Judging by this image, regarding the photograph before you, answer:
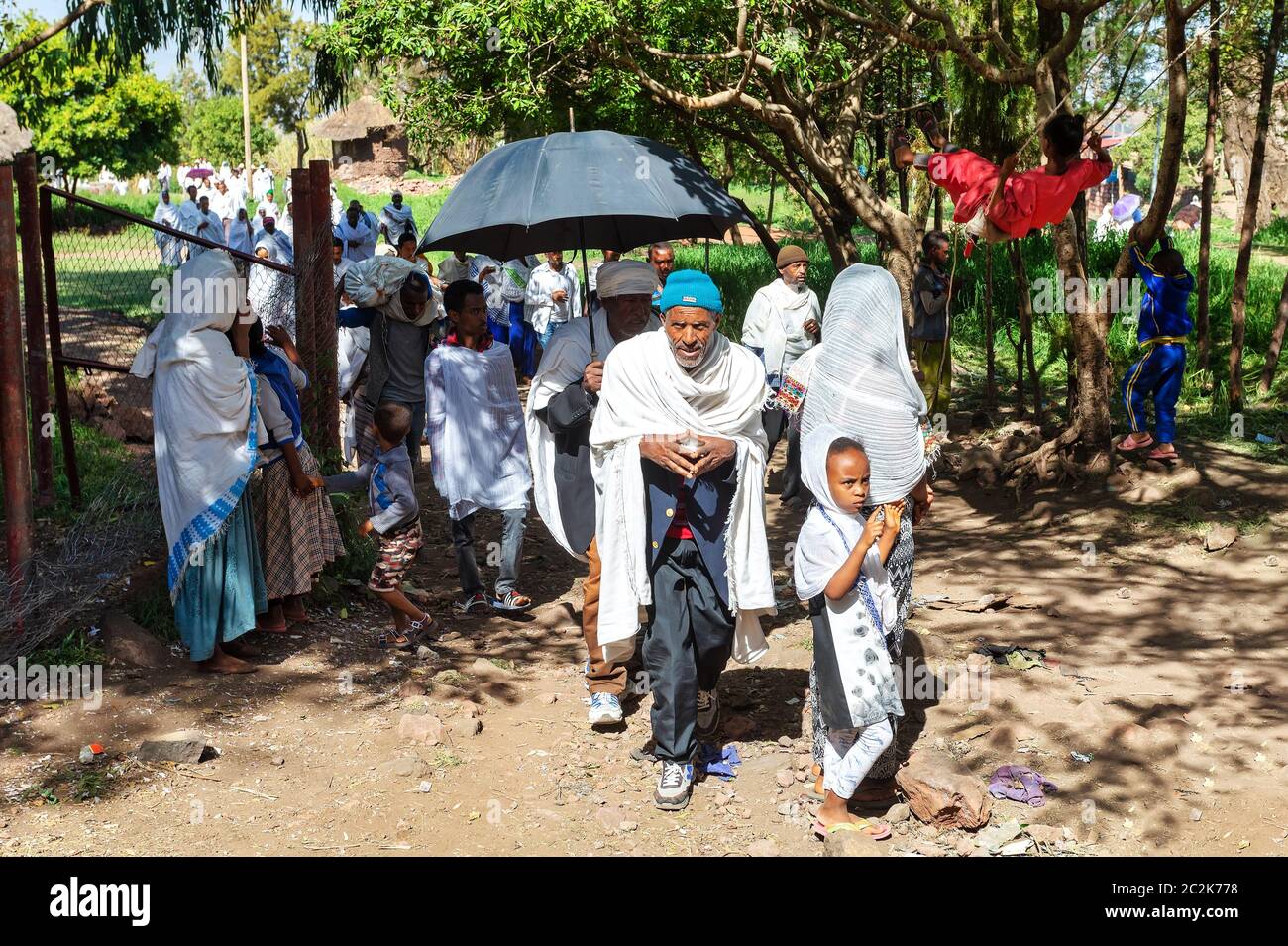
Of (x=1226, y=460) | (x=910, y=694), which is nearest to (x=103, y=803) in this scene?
(x=910, y=694)

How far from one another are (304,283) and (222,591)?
2.03 meters

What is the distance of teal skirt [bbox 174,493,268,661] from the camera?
5.55 m

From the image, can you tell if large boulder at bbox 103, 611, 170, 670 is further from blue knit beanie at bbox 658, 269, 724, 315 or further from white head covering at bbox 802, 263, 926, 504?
white head covering at bbox 802, 263, 926, 504

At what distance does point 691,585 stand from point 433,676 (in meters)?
1.76

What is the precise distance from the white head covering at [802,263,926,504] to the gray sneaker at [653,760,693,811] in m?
1.29

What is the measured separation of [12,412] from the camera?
17.9 ft

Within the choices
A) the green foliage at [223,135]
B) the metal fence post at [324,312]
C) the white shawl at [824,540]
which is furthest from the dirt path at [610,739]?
the green foliage at [223,135]

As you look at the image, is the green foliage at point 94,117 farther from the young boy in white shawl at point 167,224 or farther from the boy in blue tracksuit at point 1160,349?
the boy in blue tracksuit at point 1160,349

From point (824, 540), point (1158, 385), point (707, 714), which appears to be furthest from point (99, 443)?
point (1158, 385)

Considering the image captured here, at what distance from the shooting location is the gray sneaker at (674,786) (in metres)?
4.61

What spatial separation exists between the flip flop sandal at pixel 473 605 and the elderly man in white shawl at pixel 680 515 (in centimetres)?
218

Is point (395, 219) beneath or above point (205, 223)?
beneath

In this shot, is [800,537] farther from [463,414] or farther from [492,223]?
[463,414]

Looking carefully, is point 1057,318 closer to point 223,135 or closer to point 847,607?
point 847,607
